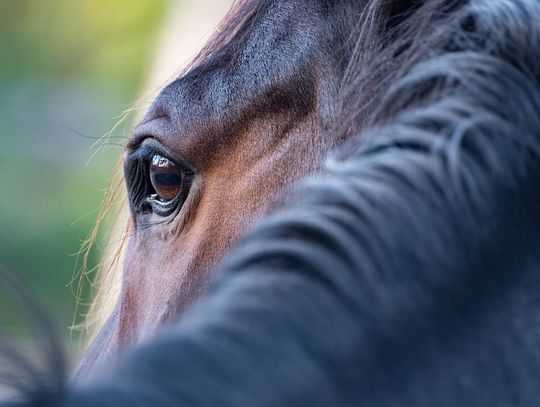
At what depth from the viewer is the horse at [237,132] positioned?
2.05 metres

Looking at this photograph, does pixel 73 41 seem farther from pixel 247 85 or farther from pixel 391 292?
pixel 391 292

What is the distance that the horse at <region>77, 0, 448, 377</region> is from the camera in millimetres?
2055

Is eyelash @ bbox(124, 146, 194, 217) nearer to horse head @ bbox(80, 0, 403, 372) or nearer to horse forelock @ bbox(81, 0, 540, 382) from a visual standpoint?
horse head @ bbox(80, 0, 403, 372)

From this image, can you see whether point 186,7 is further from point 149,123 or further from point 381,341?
point 381,341

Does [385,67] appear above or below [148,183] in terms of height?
below

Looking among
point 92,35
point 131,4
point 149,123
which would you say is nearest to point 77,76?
point 92,35

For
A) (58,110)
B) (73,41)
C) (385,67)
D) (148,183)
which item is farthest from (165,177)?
(73,41)

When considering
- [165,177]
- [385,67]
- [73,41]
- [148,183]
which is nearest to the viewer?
[385,67]

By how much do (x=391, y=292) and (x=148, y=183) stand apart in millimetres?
1365

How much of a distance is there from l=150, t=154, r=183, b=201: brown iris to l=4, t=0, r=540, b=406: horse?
2.93 feet

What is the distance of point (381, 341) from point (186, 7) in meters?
10.5

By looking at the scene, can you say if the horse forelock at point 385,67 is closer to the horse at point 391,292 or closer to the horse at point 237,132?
the horse at point 237,132

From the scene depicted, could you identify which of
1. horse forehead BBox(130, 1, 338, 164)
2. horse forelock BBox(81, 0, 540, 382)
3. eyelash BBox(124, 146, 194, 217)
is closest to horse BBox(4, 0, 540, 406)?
horse forelock BBox(81, 0, 540, 382)

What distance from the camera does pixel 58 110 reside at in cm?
2684
